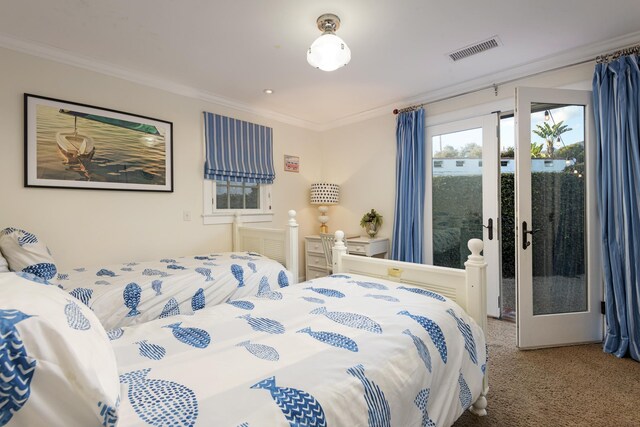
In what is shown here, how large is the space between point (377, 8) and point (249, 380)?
7.27ft

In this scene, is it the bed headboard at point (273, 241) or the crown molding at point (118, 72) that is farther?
the bed headboard at point (273, 241)

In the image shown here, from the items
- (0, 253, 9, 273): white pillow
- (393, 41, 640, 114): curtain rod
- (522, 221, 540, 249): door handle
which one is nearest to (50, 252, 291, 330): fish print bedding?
(0, 253, 9, 273): white pillow

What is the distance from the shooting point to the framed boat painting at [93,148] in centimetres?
243

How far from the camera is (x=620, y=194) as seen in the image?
7.57 ft

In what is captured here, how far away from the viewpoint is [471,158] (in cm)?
330

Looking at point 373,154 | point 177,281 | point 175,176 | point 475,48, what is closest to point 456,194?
point 373,154

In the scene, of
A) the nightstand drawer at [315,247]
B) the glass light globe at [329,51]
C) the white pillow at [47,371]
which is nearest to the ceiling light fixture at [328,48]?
the glass light globe at [329,51]

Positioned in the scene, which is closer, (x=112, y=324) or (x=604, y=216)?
(x=112, y=324)

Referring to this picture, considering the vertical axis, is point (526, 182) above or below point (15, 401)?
above

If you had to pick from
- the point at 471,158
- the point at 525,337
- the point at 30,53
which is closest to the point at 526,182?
the point at 471,158

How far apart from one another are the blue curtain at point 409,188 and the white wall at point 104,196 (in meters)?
1.82

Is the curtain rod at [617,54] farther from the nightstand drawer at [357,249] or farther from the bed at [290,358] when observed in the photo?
the nightstand drawer at [357,249]

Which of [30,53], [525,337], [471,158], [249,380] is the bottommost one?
[525,337]

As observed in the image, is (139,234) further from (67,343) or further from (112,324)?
(67,343)
